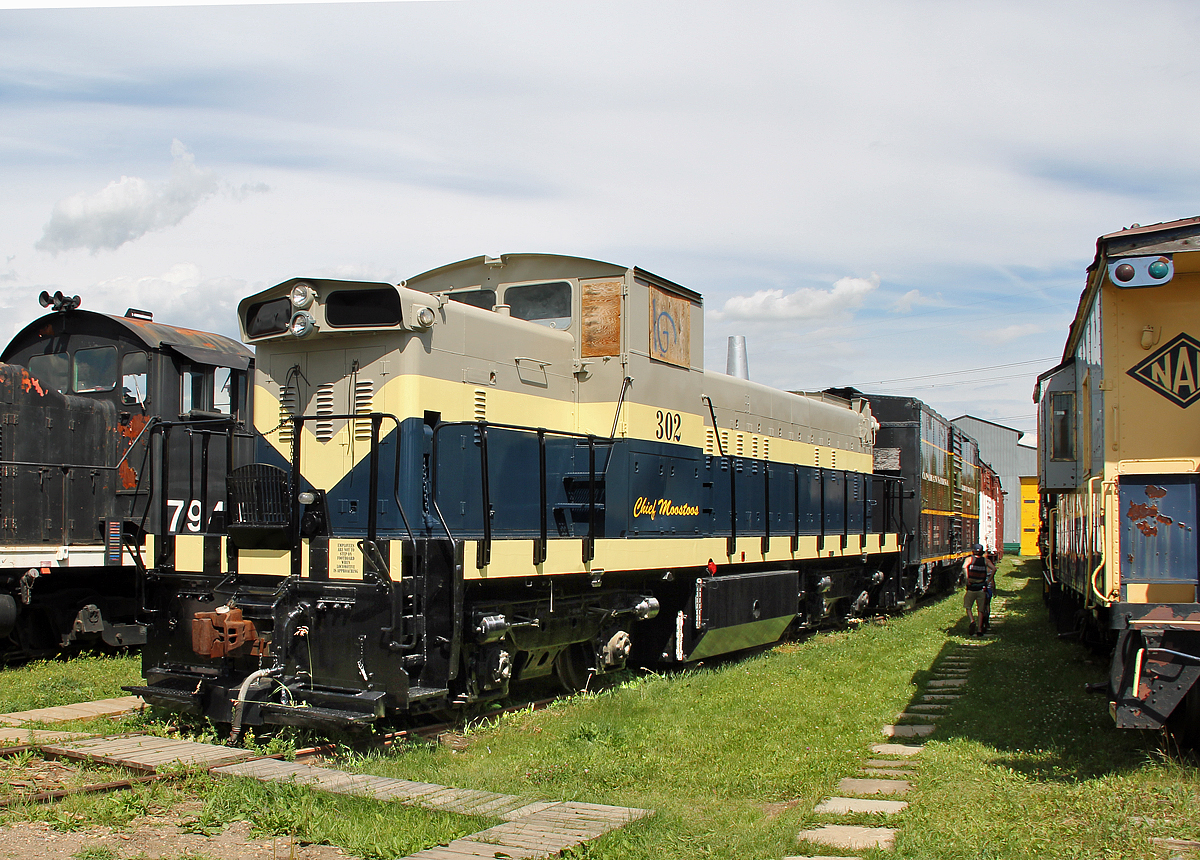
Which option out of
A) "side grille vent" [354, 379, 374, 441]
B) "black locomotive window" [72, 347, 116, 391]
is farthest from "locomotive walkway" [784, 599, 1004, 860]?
"black locomotive window" [72, 347, 116, 391]

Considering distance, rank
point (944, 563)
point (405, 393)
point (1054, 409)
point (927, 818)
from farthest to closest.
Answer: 1. point (944, 563)
2. point (1054, 409)
3. point (405, 393)
4. point (927, 818)

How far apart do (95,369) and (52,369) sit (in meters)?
0.67

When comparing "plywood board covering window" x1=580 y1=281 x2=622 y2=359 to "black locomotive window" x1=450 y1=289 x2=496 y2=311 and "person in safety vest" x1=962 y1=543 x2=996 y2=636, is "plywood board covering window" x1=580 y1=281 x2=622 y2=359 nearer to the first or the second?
"black locomotive window" x1=450 y1=289 x2=496 y2=311

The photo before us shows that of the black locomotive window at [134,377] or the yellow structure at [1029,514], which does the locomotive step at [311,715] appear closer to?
the black locomotive window at [134,377]

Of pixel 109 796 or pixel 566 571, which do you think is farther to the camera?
pixel 566 571

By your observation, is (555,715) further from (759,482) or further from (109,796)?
(759,482)

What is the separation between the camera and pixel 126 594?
11289 mm

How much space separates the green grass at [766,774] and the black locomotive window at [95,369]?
275 inches

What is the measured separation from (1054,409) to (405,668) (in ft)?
25.4

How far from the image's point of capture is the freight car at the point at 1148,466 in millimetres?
5434

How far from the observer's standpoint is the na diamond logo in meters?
5.95

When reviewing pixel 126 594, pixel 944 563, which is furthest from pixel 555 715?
pixel 944 563

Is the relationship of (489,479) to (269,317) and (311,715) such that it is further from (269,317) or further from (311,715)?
(311,715)

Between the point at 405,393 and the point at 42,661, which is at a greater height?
the point at 405,393
